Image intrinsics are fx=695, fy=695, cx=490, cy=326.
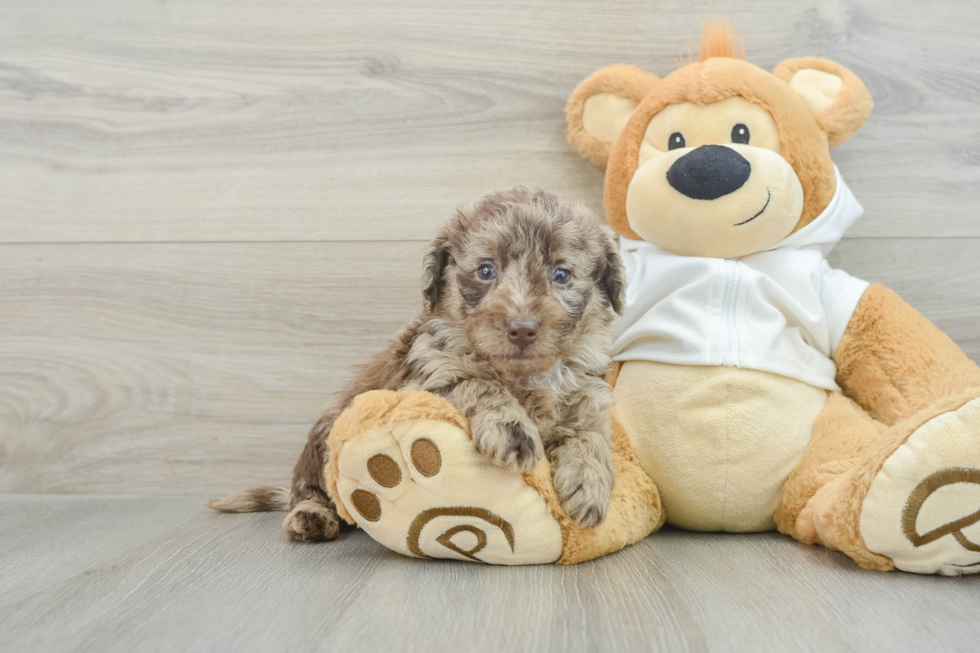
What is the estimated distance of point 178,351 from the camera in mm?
1971

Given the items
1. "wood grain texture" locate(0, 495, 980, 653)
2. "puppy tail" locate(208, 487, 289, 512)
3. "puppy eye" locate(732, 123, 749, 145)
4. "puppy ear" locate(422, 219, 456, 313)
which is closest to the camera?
"wood grain texture" locate(0, 495, 980, 653)

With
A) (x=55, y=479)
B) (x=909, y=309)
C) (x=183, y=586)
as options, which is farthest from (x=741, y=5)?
(x=55, y=479)

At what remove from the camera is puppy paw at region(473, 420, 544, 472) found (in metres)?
1.18

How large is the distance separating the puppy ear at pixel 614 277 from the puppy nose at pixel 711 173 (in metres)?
0.21

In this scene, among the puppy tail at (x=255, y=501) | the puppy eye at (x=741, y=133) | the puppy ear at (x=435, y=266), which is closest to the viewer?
the puppy ear at (x=435, y=266)

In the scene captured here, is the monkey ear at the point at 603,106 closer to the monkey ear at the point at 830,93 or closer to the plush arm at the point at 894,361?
the monkey ear at the point at 830,93

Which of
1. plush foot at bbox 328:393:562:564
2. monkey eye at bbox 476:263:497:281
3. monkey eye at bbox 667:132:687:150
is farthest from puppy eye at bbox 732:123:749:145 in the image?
plush foot at bbox 328:393:562:564

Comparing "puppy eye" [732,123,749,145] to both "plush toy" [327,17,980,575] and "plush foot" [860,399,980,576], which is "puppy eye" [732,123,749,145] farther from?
"plush foot" [860,399,980,576]

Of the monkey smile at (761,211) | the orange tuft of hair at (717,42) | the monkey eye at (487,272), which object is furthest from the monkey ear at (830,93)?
the monkey eye at (487,272)

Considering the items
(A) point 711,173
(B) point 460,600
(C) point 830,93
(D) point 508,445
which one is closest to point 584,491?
(D) point 508,445

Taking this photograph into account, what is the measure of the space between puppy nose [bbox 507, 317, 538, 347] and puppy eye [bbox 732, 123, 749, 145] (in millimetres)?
694

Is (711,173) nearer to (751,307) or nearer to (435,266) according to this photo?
(751,307)

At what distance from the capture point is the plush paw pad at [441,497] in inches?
46.7

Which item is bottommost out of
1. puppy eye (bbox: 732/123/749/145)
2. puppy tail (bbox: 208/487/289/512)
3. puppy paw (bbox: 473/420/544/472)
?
puppy tail (bbox: 208/487/289/512)
